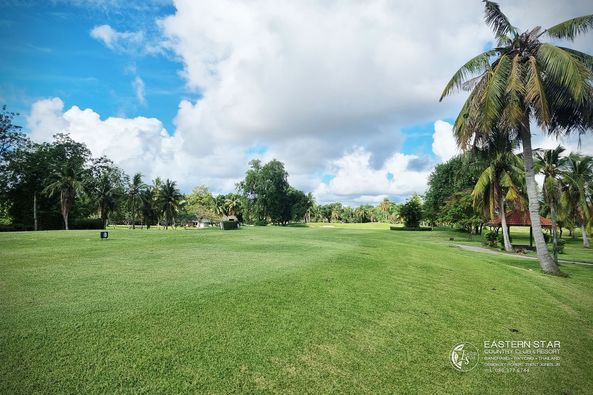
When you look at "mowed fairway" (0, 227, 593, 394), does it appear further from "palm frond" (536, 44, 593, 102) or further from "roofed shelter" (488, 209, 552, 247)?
"roofed shelter" (488, 209, 552, 247)

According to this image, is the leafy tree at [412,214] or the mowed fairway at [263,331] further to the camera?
the leafy tree at [412,214]

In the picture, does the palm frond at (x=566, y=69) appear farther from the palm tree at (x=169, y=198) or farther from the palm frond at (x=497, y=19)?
the palm tree at (x=169, y=198)

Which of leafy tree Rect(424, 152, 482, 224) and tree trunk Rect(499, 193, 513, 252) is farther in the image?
leafy tree Rect(424, 152, 482, 224)

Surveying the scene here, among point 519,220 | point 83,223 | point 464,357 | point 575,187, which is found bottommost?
point 464,357

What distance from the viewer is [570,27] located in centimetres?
1273

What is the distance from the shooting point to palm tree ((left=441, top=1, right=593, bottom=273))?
39.3ft

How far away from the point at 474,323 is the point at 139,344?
20.7 ft

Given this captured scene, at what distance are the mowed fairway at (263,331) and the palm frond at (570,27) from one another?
11.2 m

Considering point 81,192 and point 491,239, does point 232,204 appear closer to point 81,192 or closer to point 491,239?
point 81,192

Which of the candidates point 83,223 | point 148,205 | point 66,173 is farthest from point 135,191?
point 66,173

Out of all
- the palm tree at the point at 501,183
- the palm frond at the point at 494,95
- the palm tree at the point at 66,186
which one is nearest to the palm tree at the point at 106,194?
the palm tree at the point at 66,186

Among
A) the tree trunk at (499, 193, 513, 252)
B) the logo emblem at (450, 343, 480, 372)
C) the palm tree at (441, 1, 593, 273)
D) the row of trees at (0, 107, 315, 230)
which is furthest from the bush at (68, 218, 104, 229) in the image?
the tree trunk at (499, 193, 513, 252)

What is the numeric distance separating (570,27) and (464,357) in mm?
15710

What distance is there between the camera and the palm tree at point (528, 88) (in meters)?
12.0
